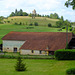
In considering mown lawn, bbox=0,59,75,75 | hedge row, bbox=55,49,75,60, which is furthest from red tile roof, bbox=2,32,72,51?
mown lawn, bbox=0,59,75,75

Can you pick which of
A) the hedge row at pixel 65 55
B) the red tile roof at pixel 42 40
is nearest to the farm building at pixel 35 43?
the red tile roof at pixel 42 40

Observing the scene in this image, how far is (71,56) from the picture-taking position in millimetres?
37438

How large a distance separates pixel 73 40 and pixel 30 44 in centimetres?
1117

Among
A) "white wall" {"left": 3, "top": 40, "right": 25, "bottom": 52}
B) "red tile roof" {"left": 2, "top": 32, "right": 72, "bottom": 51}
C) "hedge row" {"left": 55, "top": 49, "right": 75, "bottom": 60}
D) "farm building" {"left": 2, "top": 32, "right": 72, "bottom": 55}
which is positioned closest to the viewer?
"hedge row" {"left": 55, "top": 49, "right": 75, "bottom": 60}

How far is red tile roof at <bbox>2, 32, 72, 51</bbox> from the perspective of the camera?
4953 centimetres

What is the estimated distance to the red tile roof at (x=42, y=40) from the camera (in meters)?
49.5

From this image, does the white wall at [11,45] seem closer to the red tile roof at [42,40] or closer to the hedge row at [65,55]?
the red tile roof at [42,40]

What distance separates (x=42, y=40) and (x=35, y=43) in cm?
225

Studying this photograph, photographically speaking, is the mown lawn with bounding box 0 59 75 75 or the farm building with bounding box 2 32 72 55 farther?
the farm building with bounding box 2 32 72 55

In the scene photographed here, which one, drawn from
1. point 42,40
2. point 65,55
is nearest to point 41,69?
point 65,55

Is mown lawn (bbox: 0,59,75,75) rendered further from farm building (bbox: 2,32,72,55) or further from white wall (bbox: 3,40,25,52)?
white wall (bbox: 3,40,25,52)

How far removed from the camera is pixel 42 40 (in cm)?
5356

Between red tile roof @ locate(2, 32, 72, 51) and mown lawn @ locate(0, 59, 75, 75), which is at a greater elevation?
red tile roof @ locate(2, 32, 72, 51)

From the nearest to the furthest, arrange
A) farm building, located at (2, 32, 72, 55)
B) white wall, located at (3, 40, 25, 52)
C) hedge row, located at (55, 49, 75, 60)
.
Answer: hedge row, located at (55, 49, 75, 60) < farm building, located at (2, 32, 72, 55) < white wall, located at (3, 40, 25, 52)
